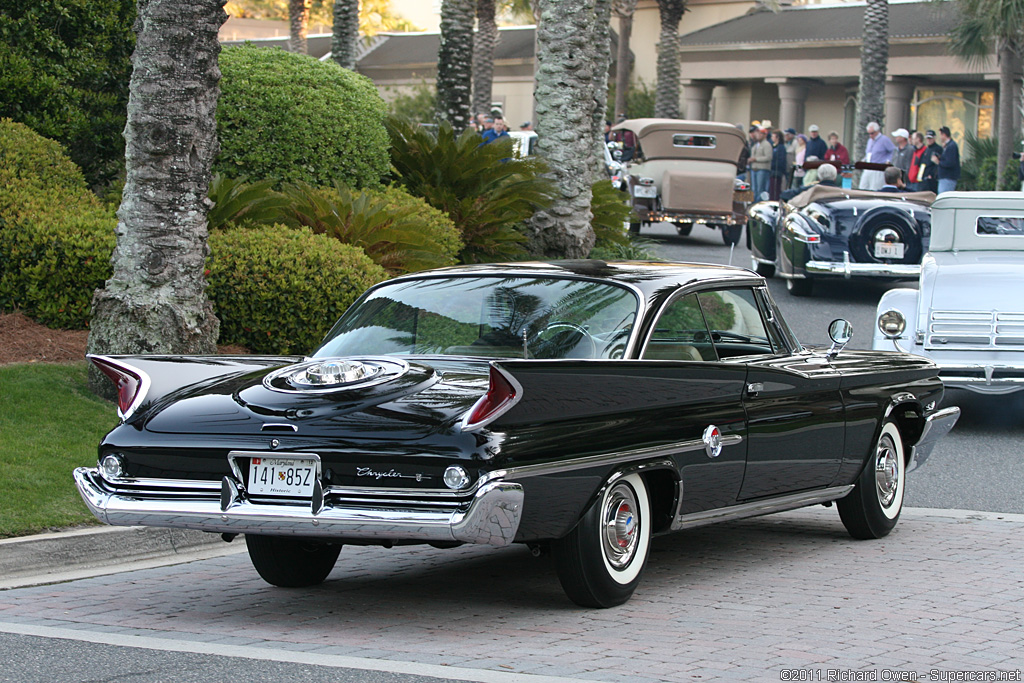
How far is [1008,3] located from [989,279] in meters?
21.2

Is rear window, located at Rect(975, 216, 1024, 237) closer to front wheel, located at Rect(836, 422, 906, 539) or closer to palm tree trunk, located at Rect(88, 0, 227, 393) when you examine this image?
front wheel, located at Rect(836, 422, 906, 539)

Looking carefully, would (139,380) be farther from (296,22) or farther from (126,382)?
(296,22)

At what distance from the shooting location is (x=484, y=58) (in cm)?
4216

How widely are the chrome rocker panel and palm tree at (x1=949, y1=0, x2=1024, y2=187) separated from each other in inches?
546

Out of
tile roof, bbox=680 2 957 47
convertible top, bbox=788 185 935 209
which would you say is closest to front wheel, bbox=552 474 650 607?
convertible top, bbox=788 185 935 209

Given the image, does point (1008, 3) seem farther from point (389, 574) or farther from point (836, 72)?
point (389, 574)

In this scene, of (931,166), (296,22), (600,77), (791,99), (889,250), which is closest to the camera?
(889,250)

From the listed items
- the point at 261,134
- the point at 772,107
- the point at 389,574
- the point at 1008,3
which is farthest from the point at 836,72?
the point at 389,574

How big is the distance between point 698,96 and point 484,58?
28.6 feet

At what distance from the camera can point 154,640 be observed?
5.56 m

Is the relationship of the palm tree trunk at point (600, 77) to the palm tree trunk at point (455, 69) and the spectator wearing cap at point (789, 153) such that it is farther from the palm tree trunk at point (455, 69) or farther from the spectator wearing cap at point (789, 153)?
the spectator wearing cap at point (789, 153)

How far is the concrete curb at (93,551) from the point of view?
6809mm

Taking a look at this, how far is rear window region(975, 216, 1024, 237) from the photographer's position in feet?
40.6

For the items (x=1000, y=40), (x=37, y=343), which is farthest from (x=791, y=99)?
(x=37, y=343)
